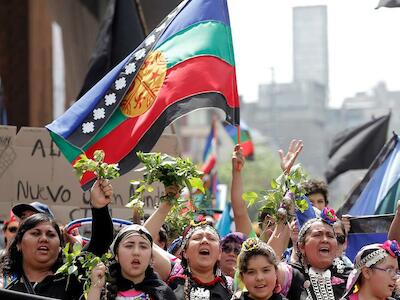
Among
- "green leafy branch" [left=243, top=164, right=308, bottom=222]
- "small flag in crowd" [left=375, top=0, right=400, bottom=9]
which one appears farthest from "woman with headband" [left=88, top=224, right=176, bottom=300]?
"small flag in crowd" [left=375, top=0, right=400, bottom=9]

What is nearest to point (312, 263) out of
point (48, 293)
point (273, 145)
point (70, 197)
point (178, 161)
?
point (178, 161)

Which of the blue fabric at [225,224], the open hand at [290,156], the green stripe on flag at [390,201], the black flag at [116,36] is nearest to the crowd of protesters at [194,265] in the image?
the open hand at [290,156]

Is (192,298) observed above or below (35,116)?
below

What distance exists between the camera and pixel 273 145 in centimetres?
9762

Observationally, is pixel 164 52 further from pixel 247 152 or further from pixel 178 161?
pixel 247 152

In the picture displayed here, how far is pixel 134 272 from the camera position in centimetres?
643

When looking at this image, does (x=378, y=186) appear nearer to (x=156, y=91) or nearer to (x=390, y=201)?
(x=390, y=201)

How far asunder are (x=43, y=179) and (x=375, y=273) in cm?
420

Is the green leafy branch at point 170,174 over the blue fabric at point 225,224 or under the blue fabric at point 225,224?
over

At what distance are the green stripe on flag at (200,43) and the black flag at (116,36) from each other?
2.83 meters

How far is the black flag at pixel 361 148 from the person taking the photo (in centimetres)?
1408

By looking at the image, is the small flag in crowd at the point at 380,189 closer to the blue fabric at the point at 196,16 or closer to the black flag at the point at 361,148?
the blue fabric at the point at 196,16

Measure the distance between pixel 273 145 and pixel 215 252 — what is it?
91.1 m

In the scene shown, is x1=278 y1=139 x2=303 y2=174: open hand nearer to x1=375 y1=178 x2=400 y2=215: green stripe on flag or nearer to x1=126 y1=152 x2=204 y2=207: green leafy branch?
x1=126 y1=152 x2=204 y2=207: green leafy branch
